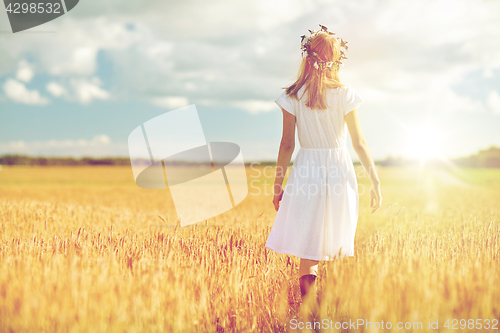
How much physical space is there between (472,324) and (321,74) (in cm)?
199

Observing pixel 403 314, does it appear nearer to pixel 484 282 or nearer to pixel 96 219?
pixel 484 282

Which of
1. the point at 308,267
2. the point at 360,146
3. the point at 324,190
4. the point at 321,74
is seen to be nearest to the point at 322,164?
the point at 324,190

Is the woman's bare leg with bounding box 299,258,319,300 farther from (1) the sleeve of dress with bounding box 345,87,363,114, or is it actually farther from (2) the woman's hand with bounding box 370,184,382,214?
(1) the sleeve of dress with bounding box 345,87,363,114

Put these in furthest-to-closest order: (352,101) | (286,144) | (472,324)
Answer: (286,144) → (352,101) → (472,324)

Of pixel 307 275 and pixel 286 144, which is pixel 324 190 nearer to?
pixel 286 144

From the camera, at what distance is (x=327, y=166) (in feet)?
9.36

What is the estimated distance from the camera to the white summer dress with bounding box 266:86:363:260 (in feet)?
9.21

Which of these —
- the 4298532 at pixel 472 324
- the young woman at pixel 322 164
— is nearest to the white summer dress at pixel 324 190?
the young woman at pixel 322 164

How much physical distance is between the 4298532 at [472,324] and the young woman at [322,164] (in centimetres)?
89

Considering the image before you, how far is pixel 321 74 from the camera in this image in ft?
9.25

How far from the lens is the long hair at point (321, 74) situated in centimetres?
279

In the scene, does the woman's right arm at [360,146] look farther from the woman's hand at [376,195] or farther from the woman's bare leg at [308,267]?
the woman's bare leg at [308,267]

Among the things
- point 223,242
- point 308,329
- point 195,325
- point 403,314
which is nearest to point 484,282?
point 403,314

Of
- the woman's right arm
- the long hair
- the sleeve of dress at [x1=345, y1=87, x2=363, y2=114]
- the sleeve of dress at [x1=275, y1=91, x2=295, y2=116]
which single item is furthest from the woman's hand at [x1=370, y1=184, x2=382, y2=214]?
the sleeve of dress at [x1=275, y1=91, x2=295, y2=116]
